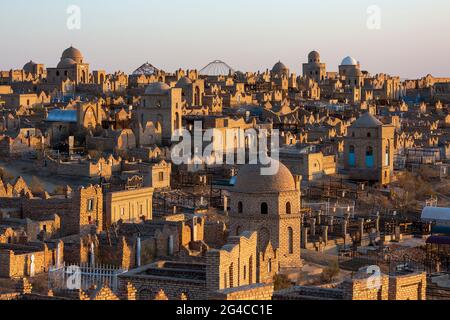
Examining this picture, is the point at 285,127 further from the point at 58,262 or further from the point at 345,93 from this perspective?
the point at 58,262

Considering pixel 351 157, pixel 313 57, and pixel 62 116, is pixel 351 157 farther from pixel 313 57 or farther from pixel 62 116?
pixel 313 57

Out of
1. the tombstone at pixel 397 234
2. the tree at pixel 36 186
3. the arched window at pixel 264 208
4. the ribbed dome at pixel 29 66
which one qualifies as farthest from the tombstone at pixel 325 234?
the ribbed dome at pixel 29 66

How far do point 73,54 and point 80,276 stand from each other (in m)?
49.7

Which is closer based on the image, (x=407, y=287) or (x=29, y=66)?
(x=407, y=287)

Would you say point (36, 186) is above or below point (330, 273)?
above

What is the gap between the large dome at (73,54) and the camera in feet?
219

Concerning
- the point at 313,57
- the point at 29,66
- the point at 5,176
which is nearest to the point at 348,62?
the point at 313,57

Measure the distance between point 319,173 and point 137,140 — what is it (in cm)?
789

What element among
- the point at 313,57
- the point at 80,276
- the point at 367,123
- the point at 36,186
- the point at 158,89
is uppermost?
the point at 313,57

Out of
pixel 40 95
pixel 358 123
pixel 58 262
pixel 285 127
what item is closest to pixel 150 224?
pixel 58 262

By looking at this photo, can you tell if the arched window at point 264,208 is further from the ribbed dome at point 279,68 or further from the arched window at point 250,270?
the ribbed dome at point 279,68

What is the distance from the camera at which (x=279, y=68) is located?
295ft

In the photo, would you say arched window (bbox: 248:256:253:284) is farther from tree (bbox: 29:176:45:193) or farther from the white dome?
the white dome

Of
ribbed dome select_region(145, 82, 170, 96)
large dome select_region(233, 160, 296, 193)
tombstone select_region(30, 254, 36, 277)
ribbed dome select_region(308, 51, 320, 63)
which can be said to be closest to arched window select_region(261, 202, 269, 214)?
large dome select_region(233, 160, 296, 193)
